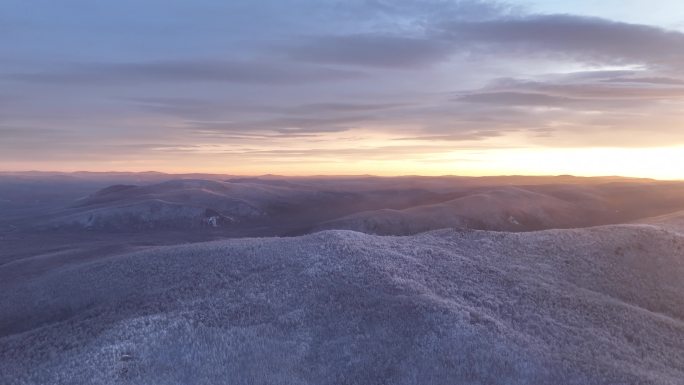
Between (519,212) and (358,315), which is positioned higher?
(358,315)

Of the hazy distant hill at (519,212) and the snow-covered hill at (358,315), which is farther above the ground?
the snow-covered hill at (358,315)

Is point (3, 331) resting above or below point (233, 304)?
below

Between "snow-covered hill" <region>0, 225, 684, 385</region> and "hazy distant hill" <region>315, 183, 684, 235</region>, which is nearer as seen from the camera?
"snow-covered hill" <region>0, 225, 684, 385</region>

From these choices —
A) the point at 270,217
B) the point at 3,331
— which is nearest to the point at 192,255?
the point at 3,331

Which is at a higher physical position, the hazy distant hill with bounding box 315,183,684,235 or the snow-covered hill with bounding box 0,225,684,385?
the snow-covered hill with bounding box 0,225,684,385

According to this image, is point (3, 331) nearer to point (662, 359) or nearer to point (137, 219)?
point (662, 359)

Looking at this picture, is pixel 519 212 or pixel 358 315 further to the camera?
pixel 519 212

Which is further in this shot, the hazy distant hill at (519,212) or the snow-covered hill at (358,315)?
the hazy distant hill at (519,212)

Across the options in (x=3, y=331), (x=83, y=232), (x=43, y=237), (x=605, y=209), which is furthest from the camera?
(x=605, y=209)
